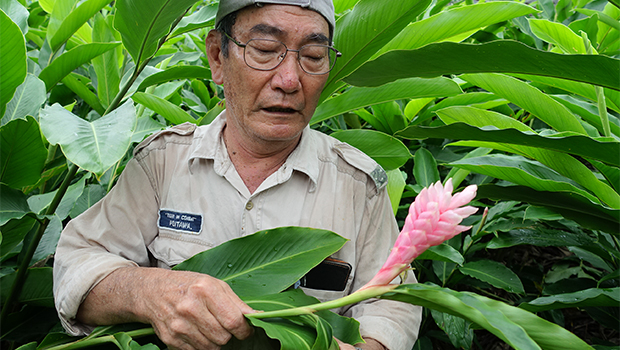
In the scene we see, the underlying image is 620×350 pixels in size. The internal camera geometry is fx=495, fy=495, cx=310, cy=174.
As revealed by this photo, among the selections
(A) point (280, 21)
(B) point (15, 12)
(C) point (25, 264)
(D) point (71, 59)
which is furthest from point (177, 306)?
(B) point (15, 12)

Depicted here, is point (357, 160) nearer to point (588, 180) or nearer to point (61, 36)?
point (588, 180)

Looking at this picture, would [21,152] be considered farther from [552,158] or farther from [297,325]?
[552,158]

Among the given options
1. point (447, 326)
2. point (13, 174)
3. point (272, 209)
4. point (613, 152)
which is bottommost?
point (447, 326)

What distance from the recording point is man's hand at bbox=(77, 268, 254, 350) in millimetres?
910

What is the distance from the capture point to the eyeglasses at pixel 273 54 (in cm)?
120

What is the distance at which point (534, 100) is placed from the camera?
1360 mm

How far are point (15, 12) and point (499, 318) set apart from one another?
144cm

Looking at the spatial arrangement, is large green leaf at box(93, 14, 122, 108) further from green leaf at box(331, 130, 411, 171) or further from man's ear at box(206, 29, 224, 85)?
green leaf at box(331, 130, 411, 171)

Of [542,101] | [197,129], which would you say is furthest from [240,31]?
[542,101]

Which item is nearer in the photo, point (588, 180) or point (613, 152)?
point (613, 152)

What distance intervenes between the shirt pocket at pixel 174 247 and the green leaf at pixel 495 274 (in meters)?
0.89

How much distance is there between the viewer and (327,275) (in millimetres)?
1259

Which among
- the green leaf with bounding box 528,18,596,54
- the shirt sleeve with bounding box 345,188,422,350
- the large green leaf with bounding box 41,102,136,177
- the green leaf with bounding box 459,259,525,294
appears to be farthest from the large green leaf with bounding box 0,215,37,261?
the green leaf with bounding box 528,18,596,54

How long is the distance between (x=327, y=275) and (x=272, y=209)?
0.22 m
